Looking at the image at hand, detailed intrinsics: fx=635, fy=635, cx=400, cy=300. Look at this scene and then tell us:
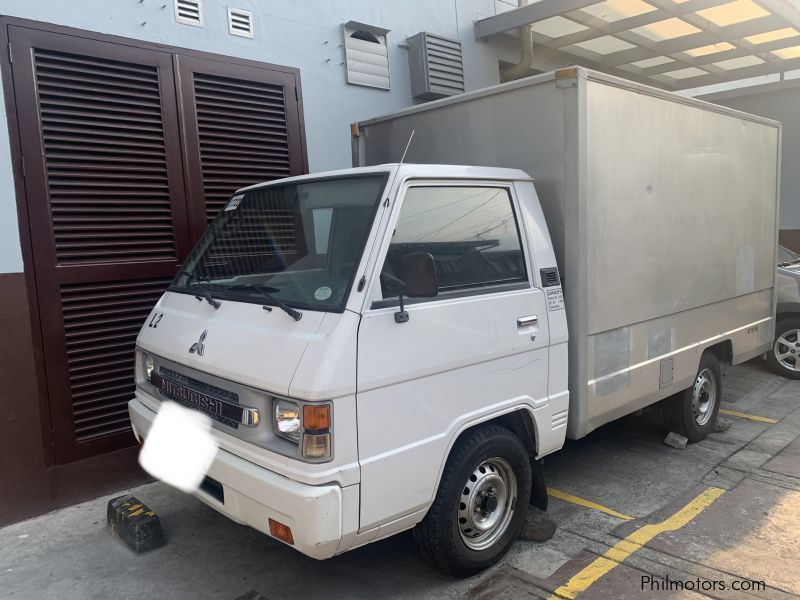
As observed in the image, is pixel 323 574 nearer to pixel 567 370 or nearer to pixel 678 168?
pixel 567 370

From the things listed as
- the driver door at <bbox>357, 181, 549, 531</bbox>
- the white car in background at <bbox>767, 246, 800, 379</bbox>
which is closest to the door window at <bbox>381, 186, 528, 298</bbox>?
the driver door at <bbox>357, 181, 549, 531</bbox>

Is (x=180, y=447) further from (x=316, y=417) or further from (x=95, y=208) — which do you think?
(x=95, y=208)

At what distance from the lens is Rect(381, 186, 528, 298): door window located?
3.14 m

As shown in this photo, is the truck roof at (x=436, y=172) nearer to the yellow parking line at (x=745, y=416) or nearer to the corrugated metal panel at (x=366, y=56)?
the corrugated metal panel at (x=366, y=56)

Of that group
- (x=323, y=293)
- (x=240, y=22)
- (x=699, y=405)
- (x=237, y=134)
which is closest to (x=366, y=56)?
(x=240, y=22)

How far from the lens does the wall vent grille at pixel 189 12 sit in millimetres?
5000

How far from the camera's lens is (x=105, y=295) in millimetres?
4684

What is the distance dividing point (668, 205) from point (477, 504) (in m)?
2.55

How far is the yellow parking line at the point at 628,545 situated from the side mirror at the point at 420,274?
1.74 meters

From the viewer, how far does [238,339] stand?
3080 millimetres

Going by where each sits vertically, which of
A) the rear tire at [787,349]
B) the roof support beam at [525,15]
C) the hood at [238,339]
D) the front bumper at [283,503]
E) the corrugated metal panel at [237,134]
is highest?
the roof support beam at [525,15]

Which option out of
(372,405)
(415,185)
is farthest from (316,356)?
(415,185)

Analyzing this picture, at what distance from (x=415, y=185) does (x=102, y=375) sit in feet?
9.56

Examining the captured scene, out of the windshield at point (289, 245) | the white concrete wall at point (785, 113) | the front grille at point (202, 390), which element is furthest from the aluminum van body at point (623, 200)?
the white concrete wall at point (785, 113)
